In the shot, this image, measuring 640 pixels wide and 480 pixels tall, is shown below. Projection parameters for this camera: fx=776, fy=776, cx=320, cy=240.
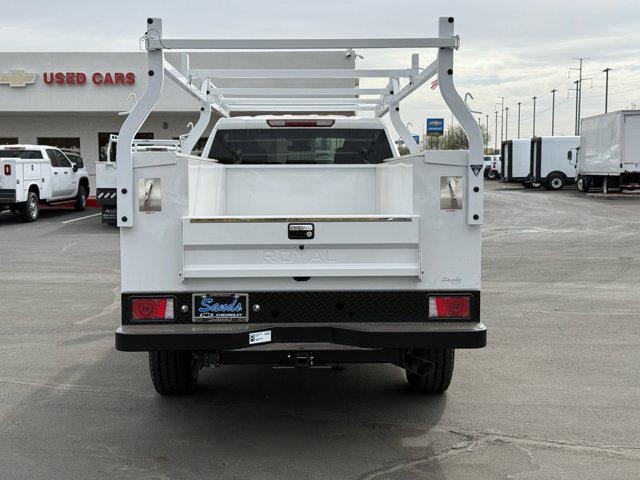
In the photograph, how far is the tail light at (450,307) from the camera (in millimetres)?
4754

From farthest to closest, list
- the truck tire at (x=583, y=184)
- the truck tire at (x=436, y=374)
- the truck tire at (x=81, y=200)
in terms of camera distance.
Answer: the truck tire at (x=583, y=184)
the truck tire at (x=81, y=200)
the truck tire at (x=436, y=374)

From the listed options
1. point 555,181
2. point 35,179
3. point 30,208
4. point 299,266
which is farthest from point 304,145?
point 555,181

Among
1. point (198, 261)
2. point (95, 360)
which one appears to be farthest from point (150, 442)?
point (95, 360)

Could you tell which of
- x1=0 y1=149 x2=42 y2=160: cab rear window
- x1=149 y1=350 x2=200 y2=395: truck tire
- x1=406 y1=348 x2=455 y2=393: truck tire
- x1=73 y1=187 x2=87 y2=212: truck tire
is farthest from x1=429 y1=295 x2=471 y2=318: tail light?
x1=73 y1=187 x2=87 y2=212: truck tire

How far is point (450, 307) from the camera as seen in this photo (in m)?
4.76

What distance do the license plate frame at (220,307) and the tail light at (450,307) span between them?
3.75 feet

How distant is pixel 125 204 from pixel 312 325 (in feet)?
4.43

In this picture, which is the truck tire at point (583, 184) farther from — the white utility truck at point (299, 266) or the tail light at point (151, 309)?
the tail light at point (151, 309)

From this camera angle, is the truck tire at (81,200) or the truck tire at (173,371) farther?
the truck tire at (81,200)

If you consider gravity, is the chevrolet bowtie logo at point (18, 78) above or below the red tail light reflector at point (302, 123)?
above

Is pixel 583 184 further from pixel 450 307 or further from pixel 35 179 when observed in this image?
pixel 450 307

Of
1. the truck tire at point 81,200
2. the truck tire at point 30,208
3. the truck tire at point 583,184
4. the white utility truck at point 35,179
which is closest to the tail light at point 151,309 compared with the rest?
the white utility truck at point 35,179

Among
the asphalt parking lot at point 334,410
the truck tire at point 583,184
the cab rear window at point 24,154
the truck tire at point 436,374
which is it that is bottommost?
the asphalt parking lot at point 334,410

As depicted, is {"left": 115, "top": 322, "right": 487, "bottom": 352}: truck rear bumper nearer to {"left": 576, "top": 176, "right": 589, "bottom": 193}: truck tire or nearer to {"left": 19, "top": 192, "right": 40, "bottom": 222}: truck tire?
{"left": 19, "top": 192, "right": 40, "bottom": 222}: truck tire
